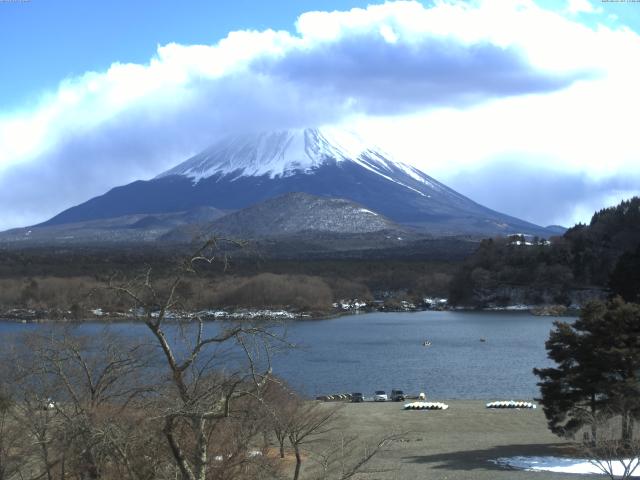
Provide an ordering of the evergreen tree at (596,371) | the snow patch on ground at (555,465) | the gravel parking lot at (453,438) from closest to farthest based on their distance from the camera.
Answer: the snow patch on ground at (555,465)
the gravel parking lot at (453,438)
the evergreen tree at (596,371)

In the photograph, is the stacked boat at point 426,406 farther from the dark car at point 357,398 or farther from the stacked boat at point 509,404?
the dark car at point 357,398

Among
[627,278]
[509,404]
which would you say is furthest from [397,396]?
[627,278]

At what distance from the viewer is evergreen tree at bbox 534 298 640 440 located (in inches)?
652

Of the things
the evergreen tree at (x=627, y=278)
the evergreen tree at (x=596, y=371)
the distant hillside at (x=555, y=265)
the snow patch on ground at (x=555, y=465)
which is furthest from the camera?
the distant hillside at (x=555, y=265)

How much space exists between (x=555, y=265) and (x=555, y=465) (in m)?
67.0

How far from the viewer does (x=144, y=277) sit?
23.9 ft

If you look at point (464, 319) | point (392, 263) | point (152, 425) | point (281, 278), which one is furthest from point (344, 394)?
point (392, 263)

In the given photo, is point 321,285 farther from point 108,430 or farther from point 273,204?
point 273,204

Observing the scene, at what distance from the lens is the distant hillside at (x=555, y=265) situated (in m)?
80.1

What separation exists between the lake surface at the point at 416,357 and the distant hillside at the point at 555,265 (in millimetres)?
14879

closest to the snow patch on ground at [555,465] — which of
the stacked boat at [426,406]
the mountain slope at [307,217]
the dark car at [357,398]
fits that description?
the stacked boat at [426,406]

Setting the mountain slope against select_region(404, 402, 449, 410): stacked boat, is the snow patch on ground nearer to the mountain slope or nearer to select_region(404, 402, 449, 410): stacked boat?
select_region(404, 402, 449, 410): stacked boat

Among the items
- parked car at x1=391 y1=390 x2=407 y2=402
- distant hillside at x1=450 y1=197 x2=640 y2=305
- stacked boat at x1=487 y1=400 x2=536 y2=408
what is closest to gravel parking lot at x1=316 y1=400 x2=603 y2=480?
stacked boat at x1=487 y1=400 x2=536 y2=408

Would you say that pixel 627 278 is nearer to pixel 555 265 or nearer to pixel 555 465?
pixel 555 465
